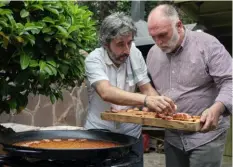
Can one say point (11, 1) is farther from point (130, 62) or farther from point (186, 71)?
point (186, 71)

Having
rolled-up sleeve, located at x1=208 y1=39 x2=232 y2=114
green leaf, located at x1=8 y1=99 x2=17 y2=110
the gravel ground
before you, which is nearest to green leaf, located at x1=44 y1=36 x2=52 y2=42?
green leaf, located at x1=8 y1=99 x2=17 y2=110

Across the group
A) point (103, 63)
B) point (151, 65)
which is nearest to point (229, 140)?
point (151, 65)

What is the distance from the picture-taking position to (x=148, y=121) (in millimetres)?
2754

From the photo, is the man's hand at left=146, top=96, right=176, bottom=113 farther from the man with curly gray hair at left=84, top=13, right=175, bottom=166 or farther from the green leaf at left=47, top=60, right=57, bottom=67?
the green leaf at left=47, top=60, right=57, bottom=67

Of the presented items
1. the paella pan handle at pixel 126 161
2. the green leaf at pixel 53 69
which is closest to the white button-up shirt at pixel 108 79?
the green leaf at pixel 53 69

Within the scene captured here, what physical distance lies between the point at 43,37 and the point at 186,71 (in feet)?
→ 3.92

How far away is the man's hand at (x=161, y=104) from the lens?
9.04 feet

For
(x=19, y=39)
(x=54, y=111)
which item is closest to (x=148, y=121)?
(x=19, y=39)

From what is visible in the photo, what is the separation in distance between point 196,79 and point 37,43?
127 centimetres

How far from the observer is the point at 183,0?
6.59m

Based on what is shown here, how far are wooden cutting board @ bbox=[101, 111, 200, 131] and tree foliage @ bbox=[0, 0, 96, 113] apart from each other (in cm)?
38

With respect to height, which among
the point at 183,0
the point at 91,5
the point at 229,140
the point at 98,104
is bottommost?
the point at 229,140

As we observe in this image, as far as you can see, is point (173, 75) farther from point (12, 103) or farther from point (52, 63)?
point (12, 103)

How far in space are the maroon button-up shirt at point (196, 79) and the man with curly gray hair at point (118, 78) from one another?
0.61 ft
